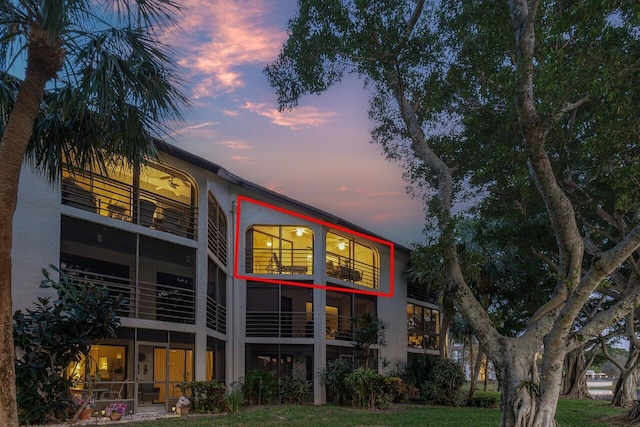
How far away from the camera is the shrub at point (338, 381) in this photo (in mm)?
22125

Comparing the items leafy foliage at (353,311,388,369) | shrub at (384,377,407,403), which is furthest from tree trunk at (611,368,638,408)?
leafy foliage at (353,311,388,369)

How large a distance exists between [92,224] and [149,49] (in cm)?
771

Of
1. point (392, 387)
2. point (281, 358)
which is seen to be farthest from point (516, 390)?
point (281, 358)

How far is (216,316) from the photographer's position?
66.7ft

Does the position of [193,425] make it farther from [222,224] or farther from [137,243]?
[222,224]

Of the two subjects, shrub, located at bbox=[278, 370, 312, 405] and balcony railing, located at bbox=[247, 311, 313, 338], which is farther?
balcony railing, located at bbox=[247, 311, 313, 338]

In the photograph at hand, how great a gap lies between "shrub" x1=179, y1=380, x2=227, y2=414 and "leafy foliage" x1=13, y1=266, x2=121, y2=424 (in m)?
4.39

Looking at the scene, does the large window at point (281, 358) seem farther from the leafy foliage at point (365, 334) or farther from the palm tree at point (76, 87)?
the palm tree at point (76, 87)

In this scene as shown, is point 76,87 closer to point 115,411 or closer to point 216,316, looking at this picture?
point 115,411

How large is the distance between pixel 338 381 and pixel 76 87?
16.6 meters

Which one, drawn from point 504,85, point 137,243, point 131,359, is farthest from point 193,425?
point 504,85

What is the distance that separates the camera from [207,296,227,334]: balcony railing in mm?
19531

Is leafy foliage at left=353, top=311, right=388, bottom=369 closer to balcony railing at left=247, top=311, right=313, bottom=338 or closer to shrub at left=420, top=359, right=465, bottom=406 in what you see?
balcony railing at left=247, top=311, right=313, bottom=338

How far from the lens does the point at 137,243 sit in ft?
52.2
